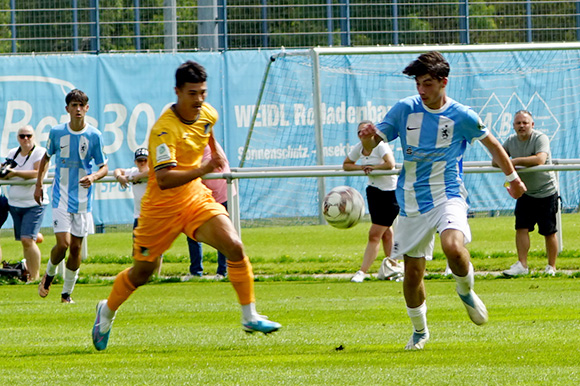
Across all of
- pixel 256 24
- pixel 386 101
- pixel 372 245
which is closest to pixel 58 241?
pixel 372 245

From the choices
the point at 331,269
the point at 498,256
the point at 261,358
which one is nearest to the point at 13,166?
the point at 331,269

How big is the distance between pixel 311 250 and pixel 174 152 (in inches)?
388

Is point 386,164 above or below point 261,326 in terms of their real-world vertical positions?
above

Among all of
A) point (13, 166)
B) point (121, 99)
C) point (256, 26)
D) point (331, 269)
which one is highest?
point (256, 26)

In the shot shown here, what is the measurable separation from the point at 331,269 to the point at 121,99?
8602 mm

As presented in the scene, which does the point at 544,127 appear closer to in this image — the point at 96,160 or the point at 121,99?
the point at 121,99

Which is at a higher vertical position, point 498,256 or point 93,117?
point 93,117

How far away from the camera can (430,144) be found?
775cm

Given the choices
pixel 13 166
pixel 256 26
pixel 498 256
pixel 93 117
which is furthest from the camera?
pixel 256 26

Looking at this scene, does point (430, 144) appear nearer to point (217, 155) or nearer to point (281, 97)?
point (217, 155)

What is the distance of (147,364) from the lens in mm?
7188

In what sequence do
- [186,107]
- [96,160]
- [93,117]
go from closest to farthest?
[186,107], [96,160], [93,117]

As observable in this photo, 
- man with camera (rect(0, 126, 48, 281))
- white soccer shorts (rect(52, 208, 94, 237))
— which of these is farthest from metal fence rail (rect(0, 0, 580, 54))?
white soccer shorts (rect(52, 208, 94, 237))

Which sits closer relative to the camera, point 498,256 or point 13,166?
point 13,166
